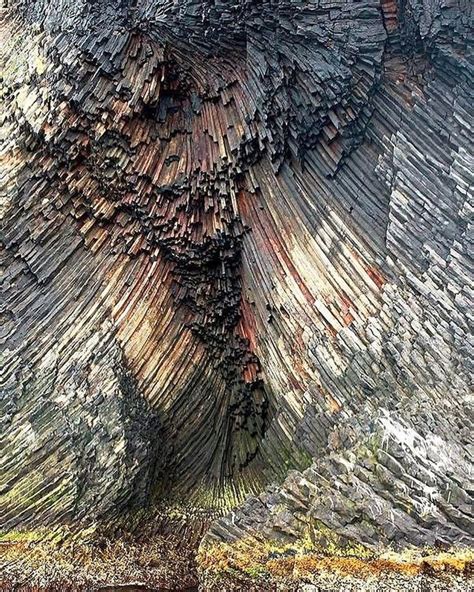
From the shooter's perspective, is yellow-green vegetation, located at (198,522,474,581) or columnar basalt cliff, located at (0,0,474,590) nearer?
yellow-green vegetation, located at (198,522,474,581)

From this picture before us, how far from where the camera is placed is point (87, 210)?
7.72 meters

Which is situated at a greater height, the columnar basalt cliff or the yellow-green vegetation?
the columnar basalt cliff

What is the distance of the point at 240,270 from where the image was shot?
802cm

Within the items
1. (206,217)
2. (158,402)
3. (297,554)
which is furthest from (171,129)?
(297,554)

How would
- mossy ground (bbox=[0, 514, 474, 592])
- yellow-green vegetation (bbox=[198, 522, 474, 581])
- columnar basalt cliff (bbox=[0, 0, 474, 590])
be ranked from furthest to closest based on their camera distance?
columnar basalt cliff (bbox=[0, 0, 474, 590]) < mossy ground (bbox=[0, 514, 474, 592]) < yellow-green vegetation (bbox=[198, 522, 474, 581])

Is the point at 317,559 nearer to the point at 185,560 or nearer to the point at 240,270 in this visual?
the point at 185,560

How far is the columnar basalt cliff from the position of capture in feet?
16.9

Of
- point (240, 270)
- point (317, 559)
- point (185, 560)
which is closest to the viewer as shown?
point (317, 559)

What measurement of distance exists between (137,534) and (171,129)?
17.3ft

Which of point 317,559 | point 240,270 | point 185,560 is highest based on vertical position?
point 240,270

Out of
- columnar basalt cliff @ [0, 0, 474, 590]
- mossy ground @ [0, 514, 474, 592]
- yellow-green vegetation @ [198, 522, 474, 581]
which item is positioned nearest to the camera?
yellow-green vegetation @ [198, 522, 474, 581]

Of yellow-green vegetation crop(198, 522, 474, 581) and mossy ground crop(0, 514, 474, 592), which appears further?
mossy ground crop(0, 514, 474, 592)

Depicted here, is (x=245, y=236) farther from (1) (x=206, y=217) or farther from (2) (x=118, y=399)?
(2) (x=118, y=399)

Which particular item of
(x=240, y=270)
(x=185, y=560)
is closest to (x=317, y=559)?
(x=185, y=560)
